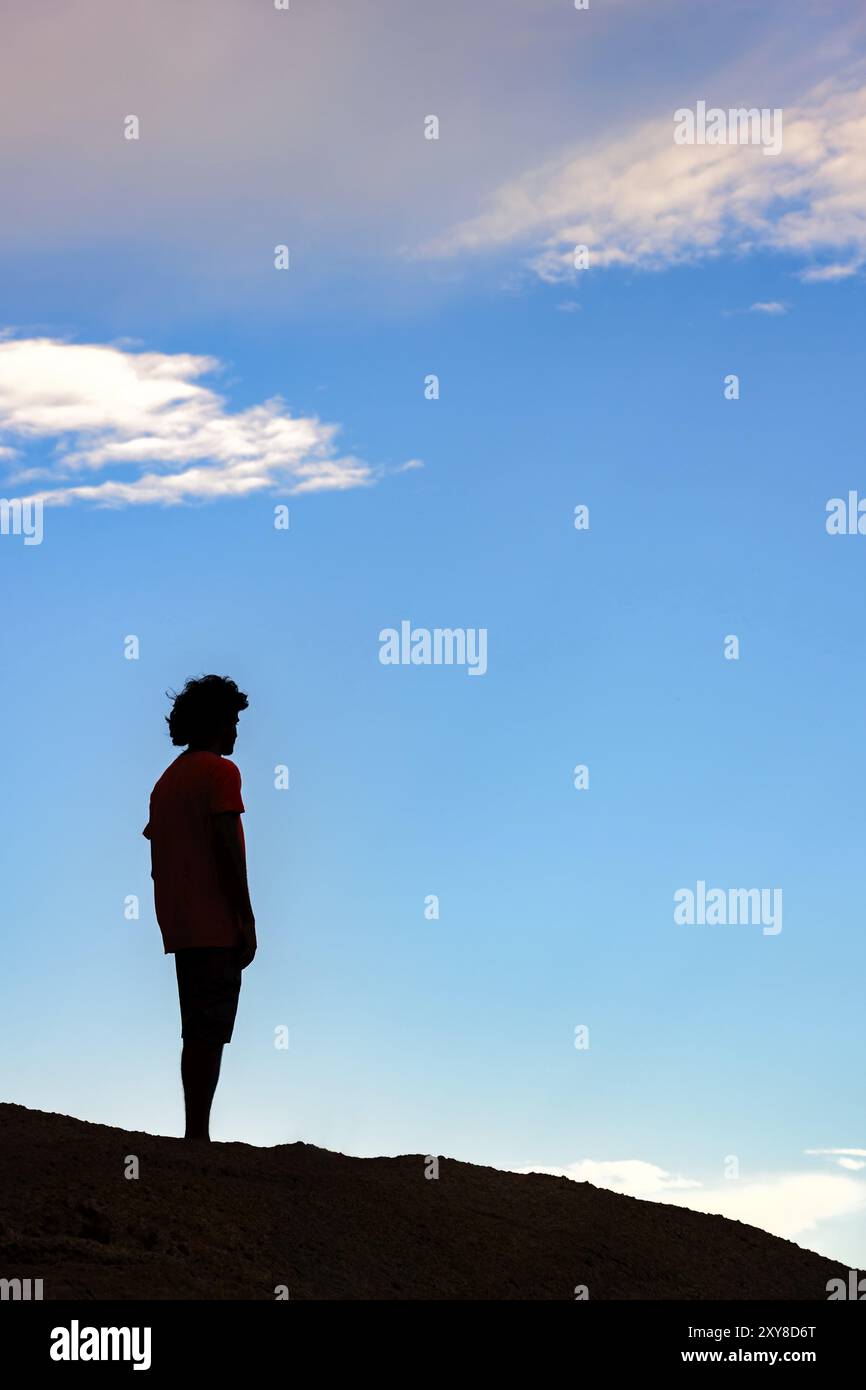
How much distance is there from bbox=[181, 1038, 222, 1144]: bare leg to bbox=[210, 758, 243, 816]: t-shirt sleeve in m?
1.44

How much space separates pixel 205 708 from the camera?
10258 mm

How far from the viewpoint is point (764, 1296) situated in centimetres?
1040

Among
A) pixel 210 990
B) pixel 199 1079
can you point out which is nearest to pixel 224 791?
pixel 210 990

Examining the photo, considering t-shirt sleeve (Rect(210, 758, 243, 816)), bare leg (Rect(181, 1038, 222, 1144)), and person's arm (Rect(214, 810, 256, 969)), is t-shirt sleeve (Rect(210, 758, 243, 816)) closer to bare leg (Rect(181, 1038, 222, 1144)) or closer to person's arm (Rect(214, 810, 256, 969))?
person's arm (Rect(214, 810, 256, 969))

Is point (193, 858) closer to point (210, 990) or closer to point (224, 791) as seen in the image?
point (224, 791)

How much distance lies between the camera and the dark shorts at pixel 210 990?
9711 millimetres

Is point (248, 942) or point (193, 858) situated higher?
point (193, 858)

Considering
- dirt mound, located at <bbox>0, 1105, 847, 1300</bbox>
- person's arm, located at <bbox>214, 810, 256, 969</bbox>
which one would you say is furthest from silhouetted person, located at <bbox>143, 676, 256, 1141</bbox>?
dirt mound, located at <bbox>0, 1105, 847, 1300</bbox>

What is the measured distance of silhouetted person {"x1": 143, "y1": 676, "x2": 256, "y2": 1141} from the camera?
31.8 feet

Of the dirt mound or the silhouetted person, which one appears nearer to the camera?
the dirt mound

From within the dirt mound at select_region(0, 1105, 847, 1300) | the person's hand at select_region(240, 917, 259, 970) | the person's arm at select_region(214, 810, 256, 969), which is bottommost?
the dirt mound at select_region(0, 1105, 847, 1300)

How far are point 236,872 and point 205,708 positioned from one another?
1.20 metres
